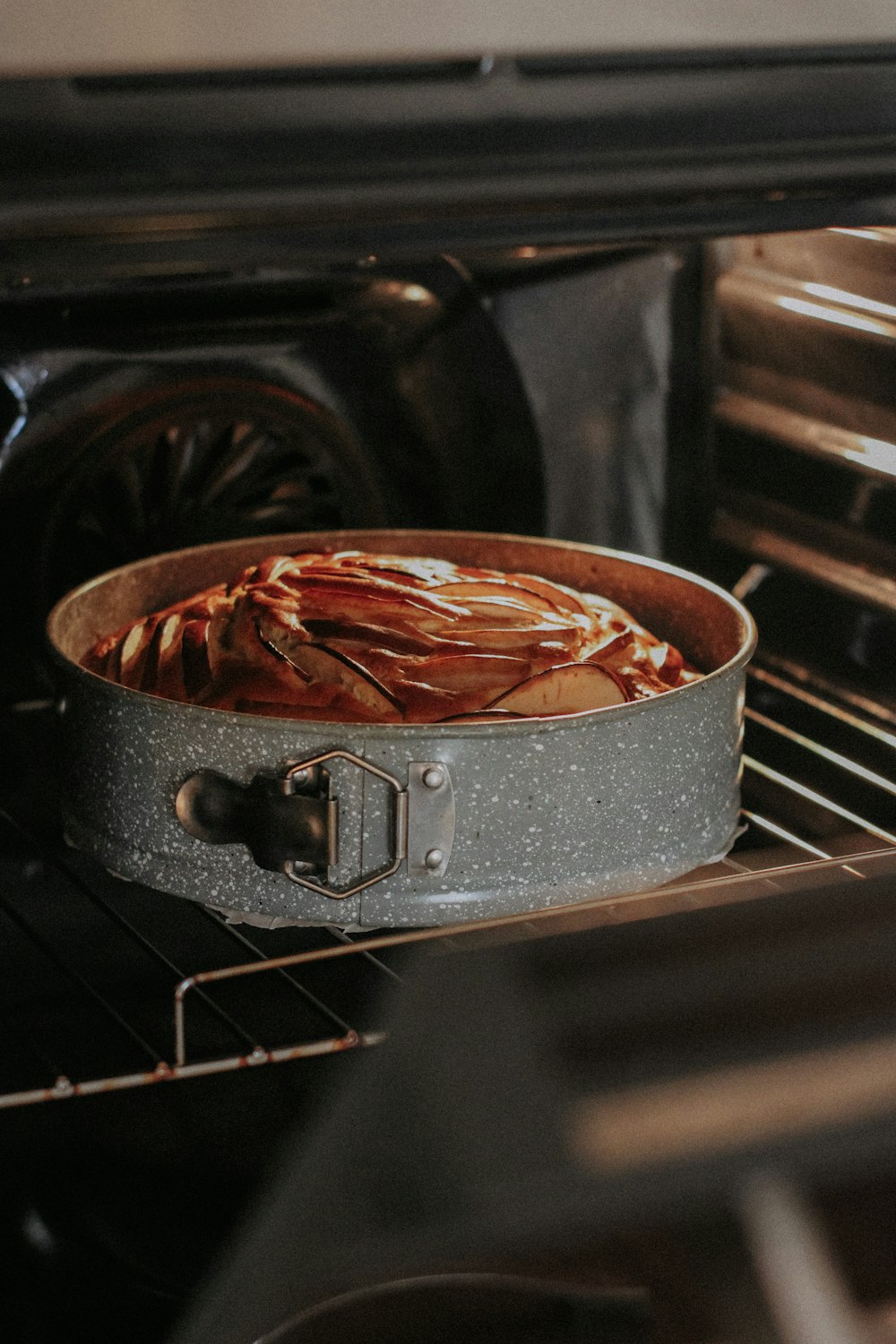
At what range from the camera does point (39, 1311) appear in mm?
867

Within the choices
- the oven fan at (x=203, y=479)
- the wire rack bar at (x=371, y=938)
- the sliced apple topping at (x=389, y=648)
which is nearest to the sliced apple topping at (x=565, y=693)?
the sliced apple topping at (x=389, y=648)

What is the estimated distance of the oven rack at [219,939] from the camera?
1031mm

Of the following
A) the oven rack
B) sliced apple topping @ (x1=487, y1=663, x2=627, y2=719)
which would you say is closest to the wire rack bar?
the oven rack

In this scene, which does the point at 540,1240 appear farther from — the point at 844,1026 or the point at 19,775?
the point at 19,775

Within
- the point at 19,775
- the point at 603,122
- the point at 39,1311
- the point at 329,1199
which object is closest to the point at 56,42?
the point at 603,122

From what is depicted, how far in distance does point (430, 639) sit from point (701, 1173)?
1.60 feet

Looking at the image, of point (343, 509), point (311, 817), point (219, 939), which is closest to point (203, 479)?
point (343, 509)

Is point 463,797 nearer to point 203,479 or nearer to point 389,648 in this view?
point 389,648

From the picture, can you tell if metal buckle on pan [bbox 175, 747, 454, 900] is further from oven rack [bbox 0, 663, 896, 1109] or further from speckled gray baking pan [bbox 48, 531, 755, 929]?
oven rack [bbox 0, 663, 896, 1109]

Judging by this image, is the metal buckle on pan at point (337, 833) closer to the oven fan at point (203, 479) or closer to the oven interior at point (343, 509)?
the oven interior at point (343, 509)

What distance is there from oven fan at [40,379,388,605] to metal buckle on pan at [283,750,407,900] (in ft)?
1.41

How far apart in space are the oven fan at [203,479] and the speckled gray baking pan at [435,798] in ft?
0.69

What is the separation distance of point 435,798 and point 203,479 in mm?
493

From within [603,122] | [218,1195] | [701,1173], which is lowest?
[218,1195]
